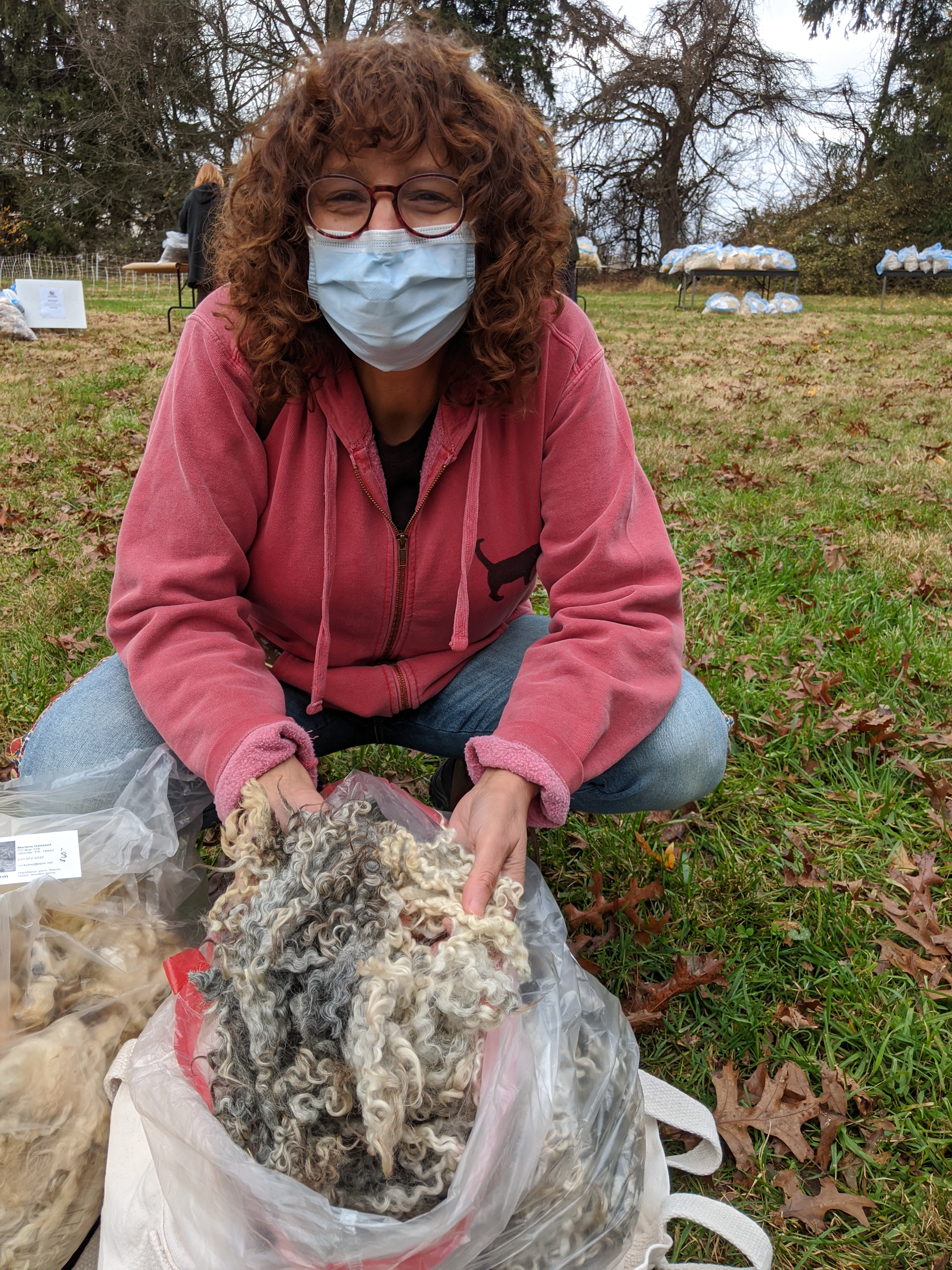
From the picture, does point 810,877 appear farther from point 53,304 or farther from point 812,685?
point 53,304

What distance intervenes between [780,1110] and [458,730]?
95 cm

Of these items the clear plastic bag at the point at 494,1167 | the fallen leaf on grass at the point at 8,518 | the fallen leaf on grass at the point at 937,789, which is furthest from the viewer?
the fallen leaf on grass at the point at 8,518

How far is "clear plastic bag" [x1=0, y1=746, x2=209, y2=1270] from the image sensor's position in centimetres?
131

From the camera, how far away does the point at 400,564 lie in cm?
183

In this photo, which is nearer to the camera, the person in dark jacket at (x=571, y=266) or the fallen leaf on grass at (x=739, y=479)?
the person in dark jacket at (x=571, y=266)

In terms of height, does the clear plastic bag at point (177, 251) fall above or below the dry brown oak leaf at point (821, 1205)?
above

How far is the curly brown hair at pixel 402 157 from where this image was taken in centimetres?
151

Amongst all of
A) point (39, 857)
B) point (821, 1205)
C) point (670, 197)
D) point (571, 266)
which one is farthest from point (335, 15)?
point (821, 1205)

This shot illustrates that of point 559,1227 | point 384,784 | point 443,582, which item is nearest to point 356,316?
point 443,582

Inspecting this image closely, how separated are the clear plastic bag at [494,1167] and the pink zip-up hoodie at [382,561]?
1.22 ft

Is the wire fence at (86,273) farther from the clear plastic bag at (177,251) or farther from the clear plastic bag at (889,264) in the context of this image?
the clear plastic bag at (889,264)

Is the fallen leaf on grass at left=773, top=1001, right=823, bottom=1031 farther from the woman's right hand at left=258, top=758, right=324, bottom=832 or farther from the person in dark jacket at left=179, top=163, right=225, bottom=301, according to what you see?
the person in dark jacket at left=179, top=163, right=225, bottom=301

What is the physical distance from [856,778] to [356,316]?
1816mm

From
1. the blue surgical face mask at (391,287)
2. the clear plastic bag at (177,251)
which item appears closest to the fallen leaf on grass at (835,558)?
the blue surgical face mask at (391,287)
